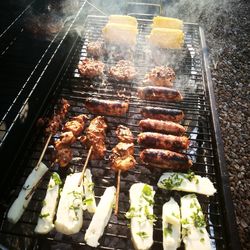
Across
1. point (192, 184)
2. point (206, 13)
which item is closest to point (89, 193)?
point (192, 184)

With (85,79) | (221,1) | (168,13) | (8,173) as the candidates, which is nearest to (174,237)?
(8,173)

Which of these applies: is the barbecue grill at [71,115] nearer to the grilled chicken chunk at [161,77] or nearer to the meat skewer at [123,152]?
the meat skewer at [123,152]

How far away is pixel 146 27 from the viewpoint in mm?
7133

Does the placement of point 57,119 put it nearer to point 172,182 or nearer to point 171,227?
point 172,182

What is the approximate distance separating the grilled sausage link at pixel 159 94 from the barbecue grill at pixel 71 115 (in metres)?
0.11

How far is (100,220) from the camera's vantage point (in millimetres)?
3480

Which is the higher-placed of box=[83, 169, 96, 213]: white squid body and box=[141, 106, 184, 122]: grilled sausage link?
box=[141, 106, 184, 122]: grilled sausage link

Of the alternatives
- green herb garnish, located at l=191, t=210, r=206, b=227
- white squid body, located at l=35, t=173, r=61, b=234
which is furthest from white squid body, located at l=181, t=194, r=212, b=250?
white squid body, located at l=35, t=173, r=61, b=234

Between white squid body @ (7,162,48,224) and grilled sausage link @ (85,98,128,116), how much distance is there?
135 cm

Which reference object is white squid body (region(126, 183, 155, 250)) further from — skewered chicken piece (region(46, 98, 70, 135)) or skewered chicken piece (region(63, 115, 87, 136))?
skewered chicken piece (region(46, 98, 70, 135))

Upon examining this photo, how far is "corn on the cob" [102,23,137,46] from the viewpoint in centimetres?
627

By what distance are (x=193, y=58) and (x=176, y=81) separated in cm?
65

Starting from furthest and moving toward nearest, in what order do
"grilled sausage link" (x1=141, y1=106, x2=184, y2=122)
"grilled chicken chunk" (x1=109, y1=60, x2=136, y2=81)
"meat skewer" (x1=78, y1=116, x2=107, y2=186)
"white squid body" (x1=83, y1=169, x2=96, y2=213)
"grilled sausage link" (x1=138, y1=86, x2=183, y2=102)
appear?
"grilled chicken chunk" (x1=109, y1=60, x2=136, y2=81) < "grilled sausage link" (x1=138, y1=86, x2=183, y2=102) < "grilled sausage link" (x1=141, y1=106, x2=184, y2=122) < "meat skewer" (x1=78, y1=116, x2=107, y2=186) < "white squid body" (x1=83, y1=169, x2=96, y2=213)

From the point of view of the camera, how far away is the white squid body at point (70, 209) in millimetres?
3426
